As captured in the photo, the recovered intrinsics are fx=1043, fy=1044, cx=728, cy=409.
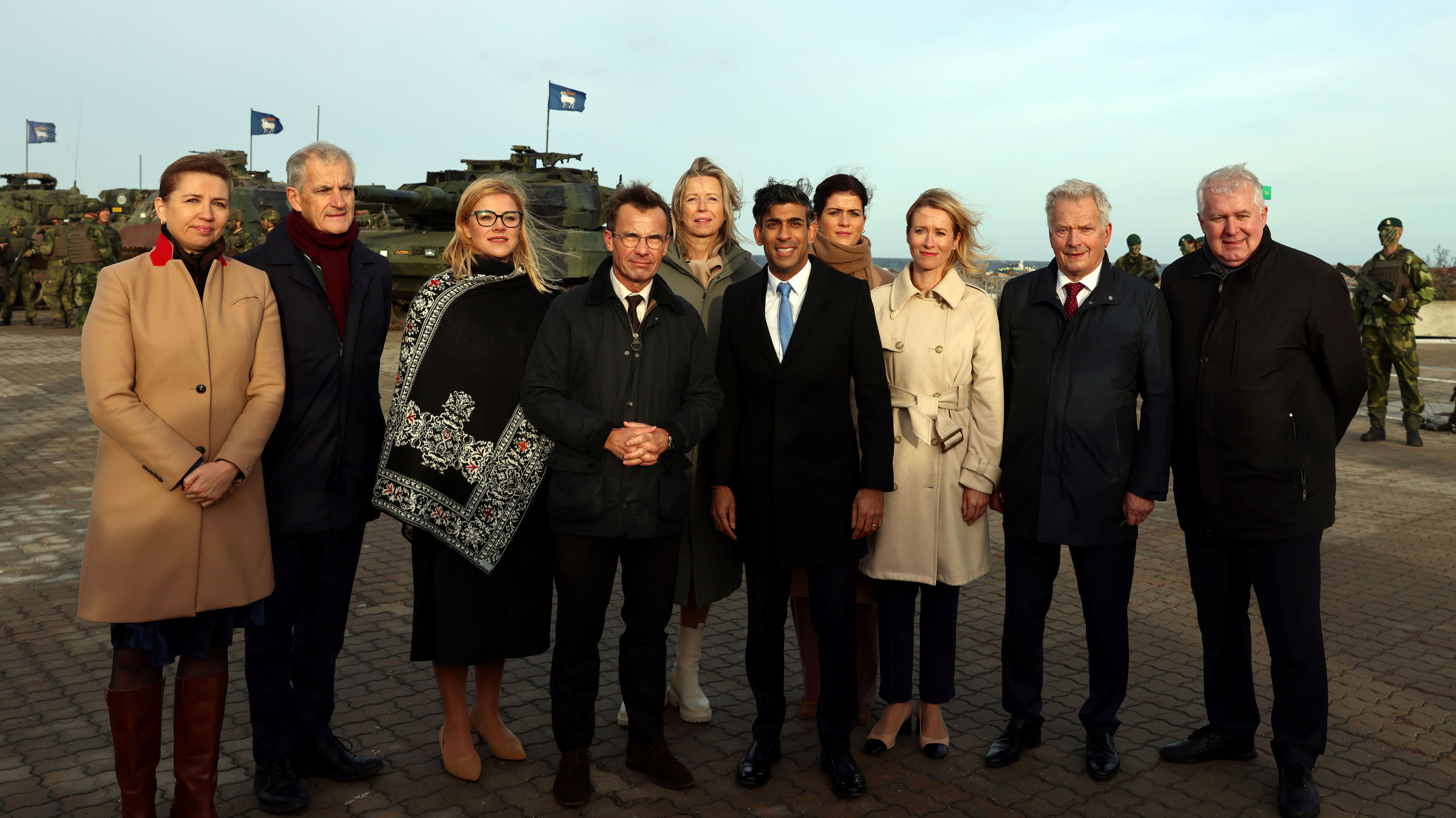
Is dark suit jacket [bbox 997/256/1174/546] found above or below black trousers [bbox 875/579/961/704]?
above

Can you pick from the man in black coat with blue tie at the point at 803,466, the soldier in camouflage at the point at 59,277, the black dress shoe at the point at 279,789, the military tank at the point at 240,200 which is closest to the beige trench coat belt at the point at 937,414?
the man in black coat with blue tie at the point at 803,466

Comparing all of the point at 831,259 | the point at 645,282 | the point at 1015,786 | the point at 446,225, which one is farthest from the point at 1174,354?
the point at 446,225

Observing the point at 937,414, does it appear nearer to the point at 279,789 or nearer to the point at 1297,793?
the point at 1297,793

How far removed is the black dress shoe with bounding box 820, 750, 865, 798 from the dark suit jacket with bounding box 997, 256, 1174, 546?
43.0 inches

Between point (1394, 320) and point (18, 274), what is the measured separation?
2883 centimetres

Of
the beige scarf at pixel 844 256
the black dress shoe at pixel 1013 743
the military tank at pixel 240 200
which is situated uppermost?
the military tank at pixel 240 200

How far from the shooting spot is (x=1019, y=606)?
413cm

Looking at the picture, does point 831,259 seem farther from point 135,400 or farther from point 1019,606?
point 135,400

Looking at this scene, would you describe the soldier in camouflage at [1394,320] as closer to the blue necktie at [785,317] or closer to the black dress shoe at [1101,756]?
the black dress shoe at [1101,756]

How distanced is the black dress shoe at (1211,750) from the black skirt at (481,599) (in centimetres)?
247

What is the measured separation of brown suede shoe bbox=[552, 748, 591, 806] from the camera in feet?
12.0

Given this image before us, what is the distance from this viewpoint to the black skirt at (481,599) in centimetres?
383

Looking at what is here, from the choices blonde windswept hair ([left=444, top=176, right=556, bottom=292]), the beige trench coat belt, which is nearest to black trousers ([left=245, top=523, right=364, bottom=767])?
blonde windswept hair ([left=444, top=176, right=556, bottom=292])

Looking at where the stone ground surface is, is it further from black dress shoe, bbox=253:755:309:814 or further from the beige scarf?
the beige scarf
